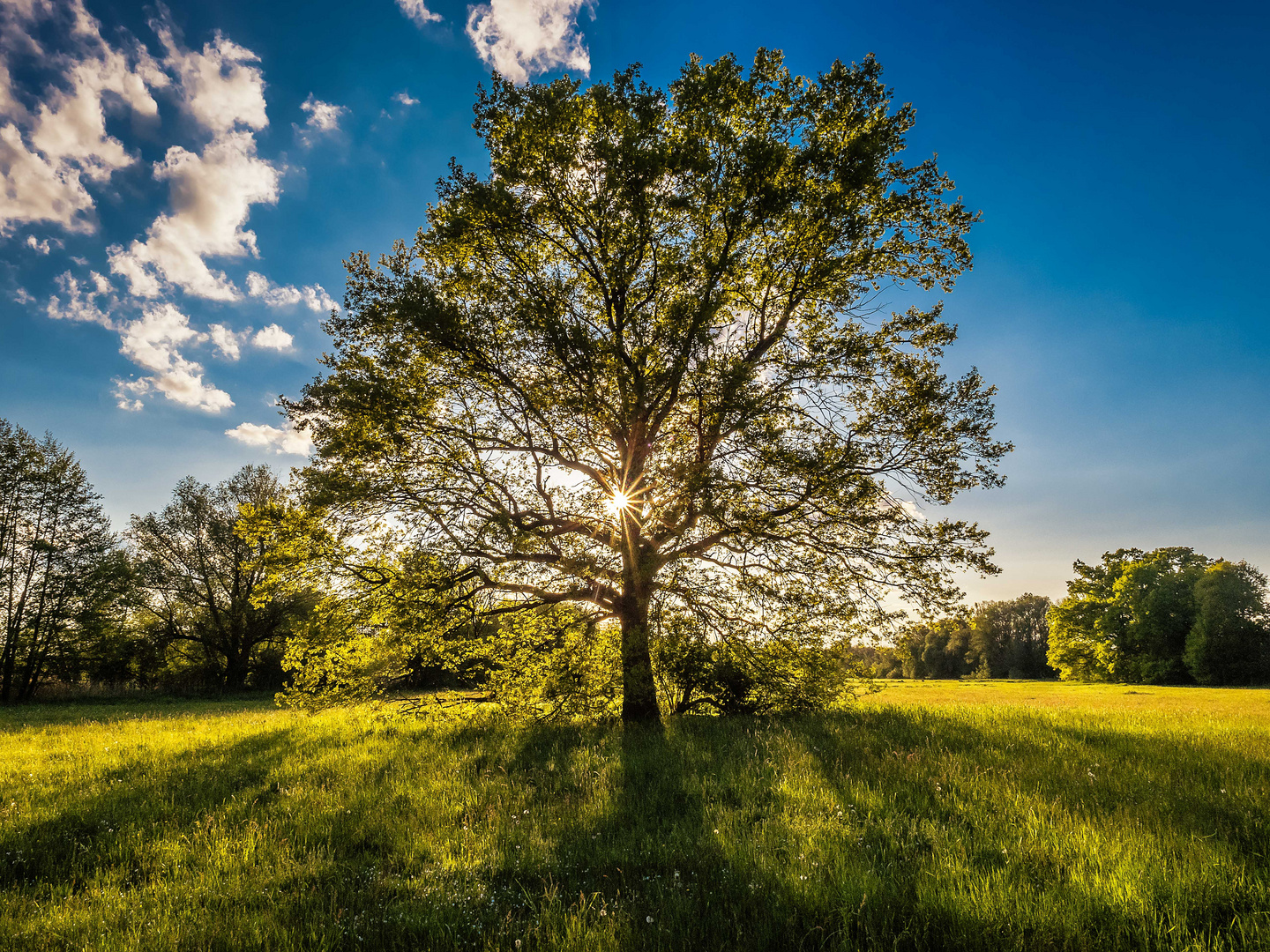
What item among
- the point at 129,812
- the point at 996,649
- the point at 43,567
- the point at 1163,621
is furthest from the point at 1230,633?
the point at 43,567

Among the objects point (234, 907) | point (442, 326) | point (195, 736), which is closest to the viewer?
point (234, 907)

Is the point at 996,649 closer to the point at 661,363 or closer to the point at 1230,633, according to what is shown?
the point at 1230,633

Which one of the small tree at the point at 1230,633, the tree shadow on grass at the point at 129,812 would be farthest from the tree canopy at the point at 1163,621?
the tree shadow on grass at the point at 129,812

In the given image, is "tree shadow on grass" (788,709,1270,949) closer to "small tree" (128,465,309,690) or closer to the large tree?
the large tree

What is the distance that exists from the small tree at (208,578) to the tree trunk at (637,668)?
3479 cm

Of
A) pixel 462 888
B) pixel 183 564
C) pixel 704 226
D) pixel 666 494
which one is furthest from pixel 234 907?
pixel 183 564

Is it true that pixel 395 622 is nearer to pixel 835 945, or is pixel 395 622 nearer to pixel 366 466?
pixel 366 466

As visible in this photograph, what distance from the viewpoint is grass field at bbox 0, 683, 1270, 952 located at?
10.8 feet

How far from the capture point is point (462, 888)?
3961mm

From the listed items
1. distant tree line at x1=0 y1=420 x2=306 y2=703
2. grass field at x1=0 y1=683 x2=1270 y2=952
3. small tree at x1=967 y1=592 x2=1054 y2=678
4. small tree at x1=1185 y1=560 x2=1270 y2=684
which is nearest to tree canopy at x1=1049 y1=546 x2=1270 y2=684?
small tree at x1=1185 y1=560 x2=1270 y2=684

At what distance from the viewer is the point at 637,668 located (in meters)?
10.3

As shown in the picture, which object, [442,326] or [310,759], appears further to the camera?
[442,326]

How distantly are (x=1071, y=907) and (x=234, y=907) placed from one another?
5829 mm

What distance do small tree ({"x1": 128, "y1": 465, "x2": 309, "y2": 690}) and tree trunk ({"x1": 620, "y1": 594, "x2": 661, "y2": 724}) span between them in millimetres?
34789
